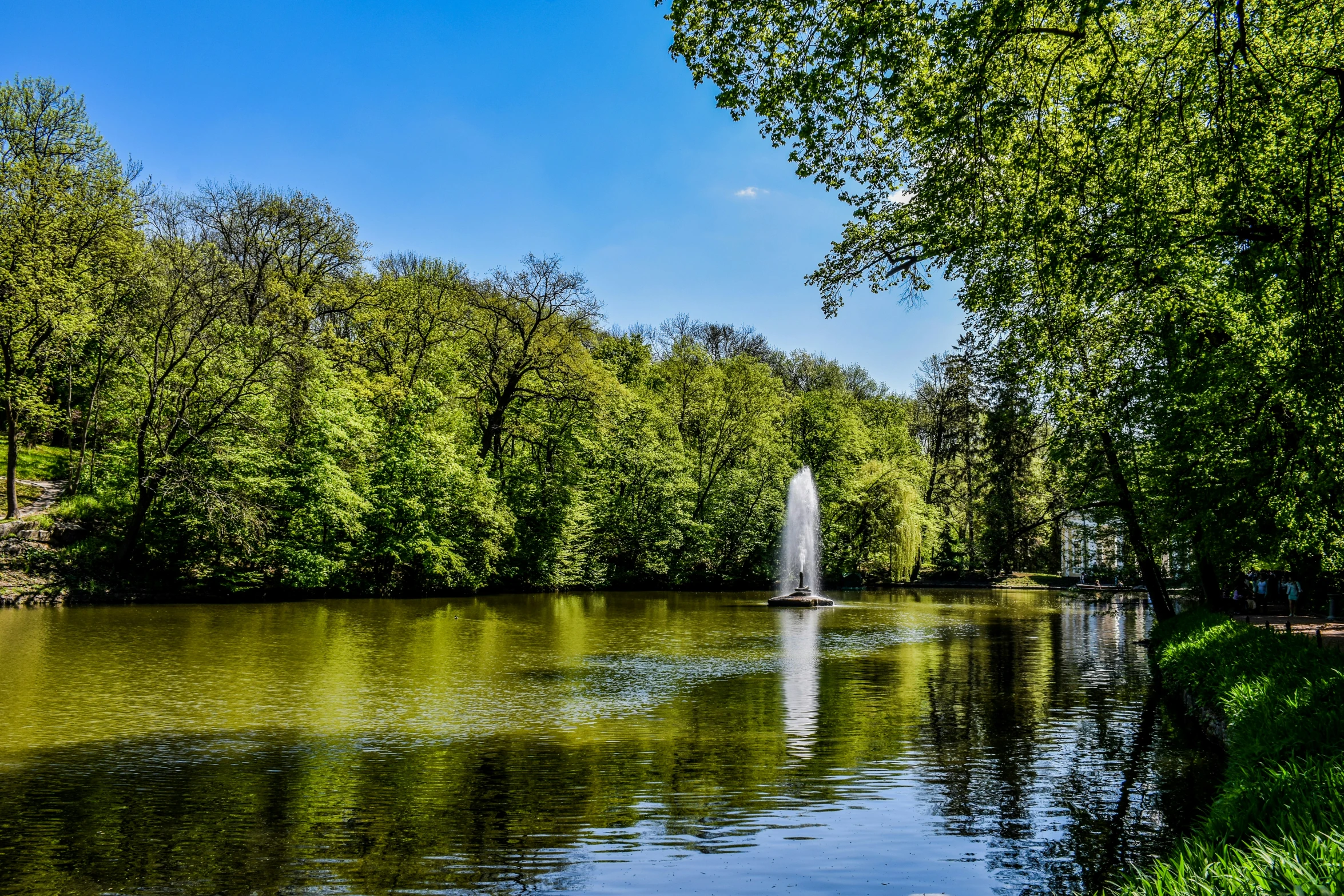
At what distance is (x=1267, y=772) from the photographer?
628cm

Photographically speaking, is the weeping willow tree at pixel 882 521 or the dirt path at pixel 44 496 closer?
the dirt path at pixel 44 496

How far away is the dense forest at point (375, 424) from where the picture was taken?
93.4 ft

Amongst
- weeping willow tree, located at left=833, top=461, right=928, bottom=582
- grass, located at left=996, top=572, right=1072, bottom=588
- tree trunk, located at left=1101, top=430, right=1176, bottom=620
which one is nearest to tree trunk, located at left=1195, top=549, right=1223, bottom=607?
tree trunk, located at left=1101, top=430, right=1176, bottom=620

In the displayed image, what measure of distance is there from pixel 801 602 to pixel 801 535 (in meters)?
16.5

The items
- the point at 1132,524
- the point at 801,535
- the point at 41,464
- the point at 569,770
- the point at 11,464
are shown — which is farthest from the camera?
the point at 801,535

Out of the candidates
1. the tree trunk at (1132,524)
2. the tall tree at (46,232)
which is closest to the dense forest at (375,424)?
the tall tree at (46,232)

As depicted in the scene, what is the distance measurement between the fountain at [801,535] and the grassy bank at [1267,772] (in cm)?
3530

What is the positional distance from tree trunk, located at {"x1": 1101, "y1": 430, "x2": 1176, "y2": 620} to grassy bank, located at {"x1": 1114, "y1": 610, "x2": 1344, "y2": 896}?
673 centimetres

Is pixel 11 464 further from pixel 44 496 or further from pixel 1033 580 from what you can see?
pixel 1033 580

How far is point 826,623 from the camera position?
2694cm

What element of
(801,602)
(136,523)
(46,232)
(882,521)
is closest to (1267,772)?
(801,602)

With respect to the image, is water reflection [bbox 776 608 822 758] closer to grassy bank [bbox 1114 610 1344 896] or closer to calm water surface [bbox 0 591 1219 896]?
calm water surface [bbox 0 591 1219 896]

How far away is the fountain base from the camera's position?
34.1 metres

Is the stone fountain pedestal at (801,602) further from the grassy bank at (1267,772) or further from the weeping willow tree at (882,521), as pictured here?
the grassy bank at (1267,772)
